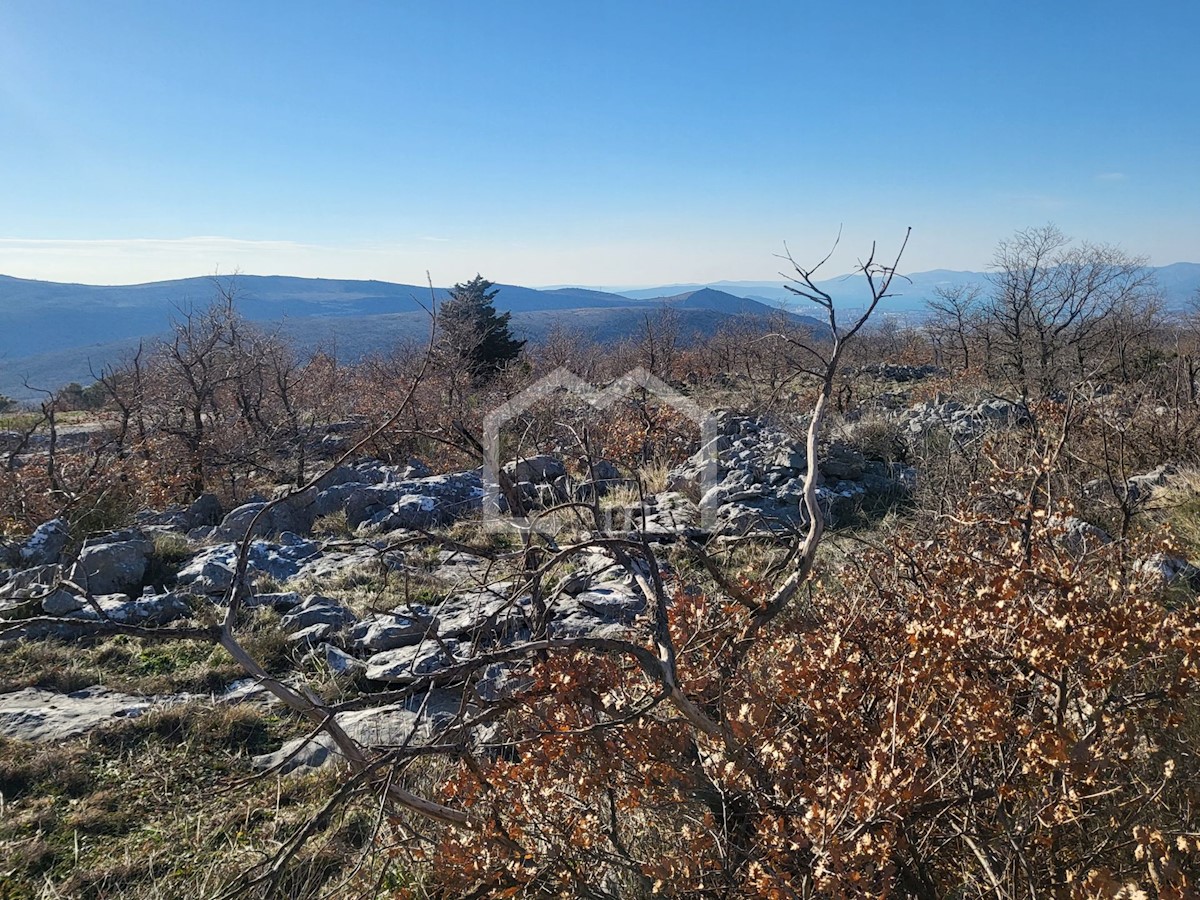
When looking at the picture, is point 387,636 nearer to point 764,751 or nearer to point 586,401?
point 764,751

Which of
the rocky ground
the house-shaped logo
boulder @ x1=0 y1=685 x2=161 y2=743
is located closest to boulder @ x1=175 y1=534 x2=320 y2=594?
the rocky ground

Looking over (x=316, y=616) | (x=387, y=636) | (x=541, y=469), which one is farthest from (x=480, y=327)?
(x=387, y=636)

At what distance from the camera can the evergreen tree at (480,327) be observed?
20284mm

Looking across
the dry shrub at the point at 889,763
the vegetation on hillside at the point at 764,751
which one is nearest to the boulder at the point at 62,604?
the vegetation on hillside at the point at 764,751

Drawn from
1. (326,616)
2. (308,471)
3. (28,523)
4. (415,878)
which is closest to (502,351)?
(308,471)

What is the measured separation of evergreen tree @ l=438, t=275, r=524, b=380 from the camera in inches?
799

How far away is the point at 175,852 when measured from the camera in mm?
2975

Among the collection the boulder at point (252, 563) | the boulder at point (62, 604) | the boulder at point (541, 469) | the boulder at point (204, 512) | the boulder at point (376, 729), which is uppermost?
the boulder at point (541, 469)

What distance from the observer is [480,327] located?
22.0 meters

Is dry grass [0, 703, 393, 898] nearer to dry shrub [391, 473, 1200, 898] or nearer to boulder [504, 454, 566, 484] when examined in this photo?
dry shrub [391, 473, 1200, 898]

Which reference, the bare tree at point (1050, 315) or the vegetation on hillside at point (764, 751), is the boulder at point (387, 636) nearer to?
the vegetation on hillside at point (764, 751)

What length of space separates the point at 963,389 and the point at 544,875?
1611 cm

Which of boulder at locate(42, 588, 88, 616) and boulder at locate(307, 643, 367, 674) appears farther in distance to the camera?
boulder at locate(42, 588, 88, 616)

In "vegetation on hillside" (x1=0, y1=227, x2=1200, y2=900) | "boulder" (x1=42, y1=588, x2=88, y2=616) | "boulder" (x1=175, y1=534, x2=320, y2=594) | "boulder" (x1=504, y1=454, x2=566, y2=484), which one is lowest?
"boulder" (x1=175, y1=534, x2=320, y2=594)
